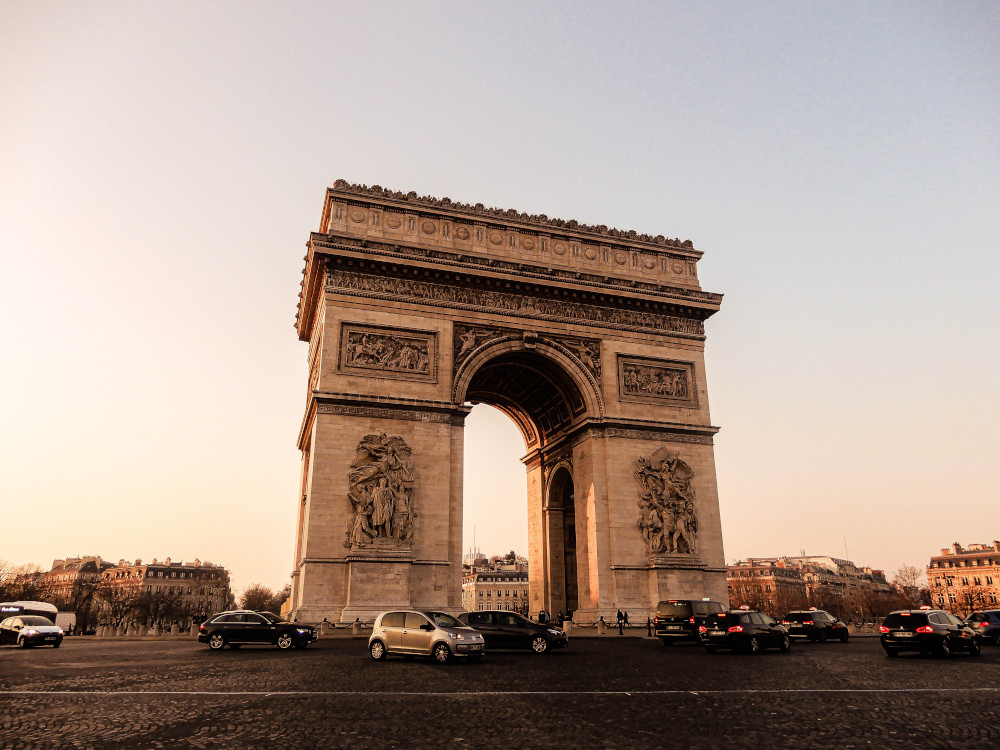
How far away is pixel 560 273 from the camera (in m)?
30.6

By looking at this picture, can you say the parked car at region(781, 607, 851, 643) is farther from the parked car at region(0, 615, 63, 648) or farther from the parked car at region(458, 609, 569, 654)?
the parked car at region(0, 615, 63, 648)

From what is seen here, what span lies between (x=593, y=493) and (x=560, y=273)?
9.16 m

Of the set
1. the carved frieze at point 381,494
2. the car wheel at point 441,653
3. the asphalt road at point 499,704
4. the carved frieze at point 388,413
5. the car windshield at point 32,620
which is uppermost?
the carved frieze at point 388,413

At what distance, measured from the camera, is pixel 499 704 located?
899 cm

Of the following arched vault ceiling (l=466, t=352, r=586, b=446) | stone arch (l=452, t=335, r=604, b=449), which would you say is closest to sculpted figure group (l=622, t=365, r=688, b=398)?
stone arch (l=452, t=335, r=604, b=449)

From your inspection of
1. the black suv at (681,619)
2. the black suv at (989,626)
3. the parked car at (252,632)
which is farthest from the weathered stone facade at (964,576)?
the parked car at (252,632)

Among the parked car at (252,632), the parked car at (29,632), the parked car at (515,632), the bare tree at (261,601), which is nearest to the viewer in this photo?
the parked car at (515,632)

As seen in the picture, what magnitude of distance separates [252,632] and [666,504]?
53.6ft

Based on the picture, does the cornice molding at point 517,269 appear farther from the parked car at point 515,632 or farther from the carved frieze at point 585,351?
the parked car at point 515,632

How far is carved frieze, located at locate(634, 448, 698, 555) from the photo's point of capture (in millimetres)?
28672

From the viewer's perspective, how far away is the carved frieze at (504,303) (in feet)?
92.4

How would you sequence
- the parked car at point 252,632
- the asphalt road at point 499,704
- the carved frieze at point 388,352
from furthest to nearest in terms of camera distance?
the carved frieze at point 388,352 → the parked car at point 252,632 → the asphalt road at point 499,704

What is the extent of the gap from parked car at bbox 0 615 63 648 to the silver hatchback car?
47.4 feet

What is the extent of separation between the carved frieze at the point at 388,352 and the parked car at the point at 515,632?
10950mm
